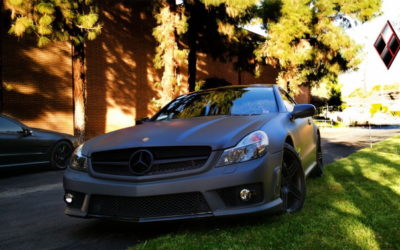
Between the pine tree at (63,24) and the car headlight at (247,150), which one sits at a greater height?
the pine tree at (63,24)

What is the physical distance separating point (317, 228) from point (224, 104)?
1.82m

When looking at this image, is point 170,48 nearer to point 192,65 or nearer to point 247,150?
point 192,65

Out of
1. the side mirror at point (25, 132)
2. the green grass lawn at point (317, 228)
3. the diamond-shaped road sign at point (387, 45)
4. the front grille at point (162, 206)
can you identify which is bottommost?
the green grass lawn at point (317, 228)

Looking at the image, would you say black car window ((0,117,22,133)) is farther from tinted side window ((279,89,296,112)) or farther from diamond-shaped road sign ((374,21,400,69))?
diamond-shaped road sign ((374,21,400,69))

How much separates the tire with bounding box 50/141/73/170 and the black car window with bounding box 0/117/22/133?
3.16 feet

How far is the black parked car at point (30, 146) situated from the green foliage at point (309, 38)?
16.3 meters

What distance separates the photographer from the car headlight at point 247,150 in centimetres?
321

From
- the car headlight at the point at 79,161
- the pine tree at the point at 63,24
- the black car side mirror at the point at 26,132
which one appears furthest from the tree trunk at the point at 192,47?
the car headlight at the point at 79,161

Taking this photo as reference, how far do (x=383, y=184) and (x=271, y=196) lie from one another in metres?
2.64

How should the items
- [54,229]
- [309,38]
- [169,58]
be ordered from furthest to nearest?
[309,38], [169,58], [54,229]

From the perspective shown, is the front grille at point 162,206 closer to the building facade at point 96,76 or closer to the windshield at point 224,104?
the windshield at point 224,104

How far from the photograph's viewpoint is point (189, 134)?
3461 mm

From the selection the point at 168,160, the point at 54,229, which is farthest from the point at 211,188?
the point at 54,229

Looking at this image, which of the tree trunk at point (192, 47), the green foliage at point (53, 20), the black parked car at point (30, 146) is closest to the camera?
the black parked car at point (30, 146)
